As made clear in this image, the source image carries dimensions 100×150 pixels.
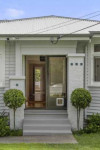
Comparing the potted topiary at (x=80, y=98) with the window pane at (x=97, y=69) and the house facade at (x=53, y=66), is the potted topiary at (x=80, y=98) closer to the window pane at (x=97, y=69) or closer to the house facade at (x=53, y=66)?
the house facade at (x=53, y=66)

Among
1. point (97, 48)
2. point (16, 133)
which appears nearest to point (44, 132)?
point (16, 133)

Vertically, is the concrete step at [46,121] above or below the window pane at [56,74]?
below

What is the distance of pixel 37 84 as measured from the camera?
11.8 m

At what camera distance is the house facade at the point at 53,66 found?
945 cm

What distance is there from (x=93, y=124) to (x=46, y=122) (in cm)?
202

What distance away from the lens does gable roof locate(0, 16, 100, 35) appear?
10.9 metres

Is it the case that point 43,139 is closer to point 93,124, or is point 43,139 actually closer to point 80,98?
point 80,98

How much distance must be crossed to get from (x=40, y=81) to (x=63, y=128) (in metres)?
3.37

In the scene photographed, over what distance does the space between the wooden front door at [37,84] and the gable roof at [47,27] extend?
73.3 inches

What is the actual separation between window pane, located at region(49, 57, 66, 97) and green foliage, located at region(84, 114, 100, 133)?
2.13 m

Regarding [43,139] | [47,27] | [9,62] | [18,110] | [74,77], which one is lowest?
[43,139]

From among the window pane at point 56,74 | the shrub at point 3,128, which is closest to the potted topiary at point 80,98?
the window pane at point 56,74

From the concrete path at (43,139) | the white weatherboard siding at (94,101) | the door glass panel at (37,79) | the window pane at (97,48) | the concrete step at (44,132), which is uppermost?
the window pane at (97,48)

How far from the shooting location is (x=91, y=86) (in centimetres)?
984
